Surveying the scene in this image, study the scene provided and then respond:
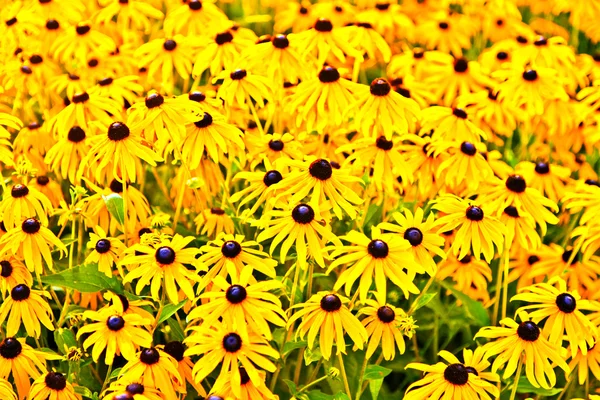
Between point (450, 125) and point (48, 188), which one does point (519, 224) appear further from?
point (48, 188)

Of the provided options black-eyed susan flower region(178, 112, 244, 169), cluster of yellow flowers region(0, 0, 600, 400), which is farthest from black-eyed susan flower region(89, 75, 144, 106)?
black-eyed susan flower region(178, 112, 244, 169)

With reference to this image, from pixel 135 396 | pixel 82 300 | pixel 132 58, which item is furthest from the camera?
pixel 132 58

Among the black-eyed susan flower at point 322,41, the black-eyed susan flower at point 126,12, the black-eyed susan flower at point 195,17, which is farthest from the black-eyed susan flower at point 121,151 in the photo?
the black-eyed susan flower at point 126,12

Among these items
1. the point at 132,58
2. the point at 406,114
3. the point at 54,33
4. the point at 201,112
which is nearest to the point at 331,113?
the point at 406,114

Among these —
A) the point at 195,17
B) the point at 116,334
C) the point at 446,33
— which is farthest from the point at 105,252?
the point at 446,33

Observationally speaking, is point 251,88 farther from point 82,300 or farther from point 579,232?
point 579,232
